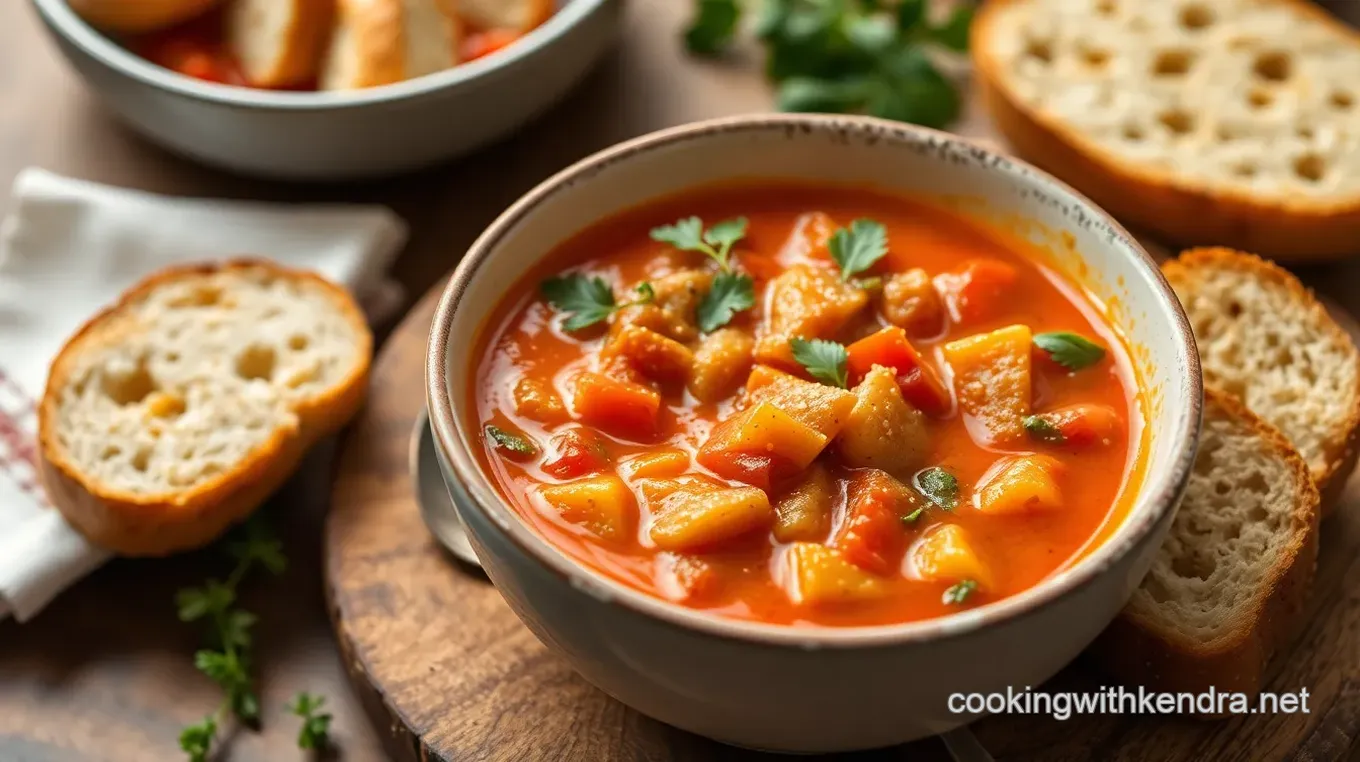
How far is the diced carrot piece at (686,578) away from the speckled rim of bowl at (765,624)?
0.29 ft

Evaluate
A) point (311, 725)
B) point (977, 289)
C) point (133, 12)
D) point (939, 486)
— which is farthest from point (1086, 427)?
point (133, 12)

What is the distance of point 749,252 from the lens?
3.21 metres

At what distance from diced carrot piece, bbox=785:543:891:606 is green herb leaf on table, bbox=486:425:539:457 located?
0.59 meters

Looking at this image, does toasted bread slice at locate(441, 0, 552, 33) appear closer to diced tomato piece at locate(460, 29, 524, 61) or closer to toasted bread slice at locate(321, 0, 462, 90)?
diced tomato piece at locate(460, 29, 524, 61)

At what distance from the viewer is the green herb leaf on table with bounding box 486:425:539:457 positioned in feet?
8.91

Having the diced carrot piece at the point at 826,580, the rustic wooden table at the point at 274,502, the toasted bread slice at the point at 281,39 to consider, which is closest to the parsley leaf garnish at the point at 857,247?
the diced carrot piece at the point at 826,580

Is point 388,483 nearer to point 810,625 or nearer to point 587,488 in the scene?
point 587,488

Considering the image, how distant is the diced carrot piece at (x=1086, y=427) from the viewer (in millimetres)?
2727

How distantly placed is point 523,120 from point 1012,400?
2026 millimetres

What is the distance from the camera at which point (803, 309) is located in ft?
9.59

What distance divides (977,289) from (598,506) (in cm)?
103

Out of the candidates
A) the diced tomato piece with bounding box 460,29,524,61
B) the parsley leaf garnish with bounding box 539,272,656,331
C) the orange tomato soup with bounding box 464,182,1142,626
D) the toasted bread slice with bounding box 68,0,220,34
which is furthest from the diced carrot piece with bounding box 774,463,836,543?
the toasted bread slice with bounding box 68,0,220,34

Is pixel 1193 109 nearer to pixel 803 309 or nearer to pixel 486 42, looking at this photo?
pixel 803 309

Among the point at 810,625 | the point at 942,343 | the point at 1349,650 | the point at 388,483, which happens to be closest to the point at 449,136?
the point at 388,483
